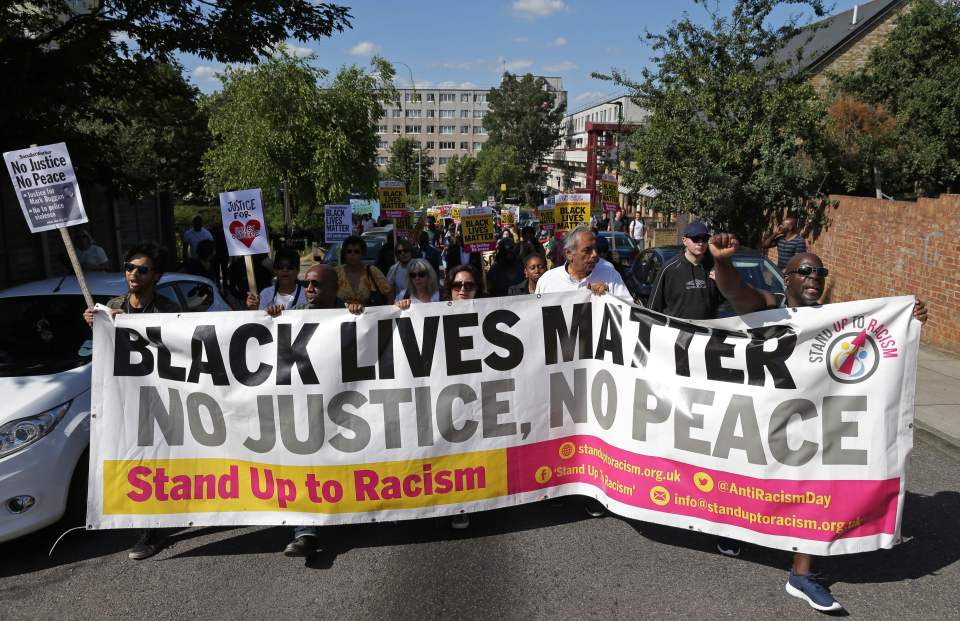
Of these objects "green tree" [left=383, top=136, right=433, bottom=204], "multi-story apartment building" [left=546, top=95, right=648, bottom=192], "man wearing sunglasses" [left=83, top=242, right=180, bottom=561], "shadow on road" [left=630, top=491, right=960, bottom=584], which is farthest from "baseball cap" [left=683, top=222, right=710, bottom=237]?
"green tree" [left=383, top=136, right=433, bottom=204]

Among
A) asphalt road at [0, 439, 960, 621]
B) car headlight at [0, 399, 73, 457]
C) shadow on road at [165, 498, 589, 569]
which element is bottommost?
shadow on road at [165, 498, 589, 569]

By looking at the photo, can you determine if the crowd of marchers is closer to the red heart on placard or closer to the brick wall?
the red heart on placard

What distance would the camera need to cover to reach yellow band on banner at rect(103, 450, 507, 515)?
15.1 ft

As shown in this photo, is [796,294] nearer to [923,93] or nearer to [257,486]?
[257,486]

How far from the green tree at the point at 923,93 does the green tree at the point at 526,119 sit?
254ft

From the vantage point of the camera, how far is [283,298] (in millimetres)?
6453

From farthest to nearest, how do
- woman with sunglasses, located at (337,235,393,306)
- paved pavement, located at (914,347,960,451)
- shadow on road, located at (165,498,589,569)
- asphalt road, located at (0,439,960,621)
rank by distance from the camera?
paved pavement, located at (914,347,960,451) < woman with sunglasses, located at (337,235,393,306) < shadow on road, located at (165,498,589,569) < asphalt road, located at (0,439,960,621)

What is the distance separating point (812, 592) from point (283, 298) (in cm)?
441

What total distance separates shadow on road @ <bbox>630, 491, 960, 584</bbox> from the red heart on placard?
3.90 m

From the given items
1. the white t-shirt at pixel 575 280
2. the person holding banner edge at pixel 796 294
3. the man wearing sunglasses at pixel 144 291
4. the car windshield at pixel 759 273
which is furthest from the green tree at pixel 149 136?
the person holding banner edge at pixel 796 294

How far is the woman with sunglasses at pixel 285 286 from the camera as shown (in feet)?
21.0

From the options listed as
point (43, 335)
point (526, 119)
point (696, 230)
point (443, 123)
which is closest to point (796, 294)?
point (696, 230)

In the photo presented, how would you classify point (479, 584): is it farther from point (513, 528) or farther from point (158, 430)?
point (158, 430)

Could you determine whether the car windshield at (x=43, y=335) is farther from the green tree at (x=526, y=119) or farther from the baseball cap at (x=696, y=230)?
the green tree at (x=526, y=119)
